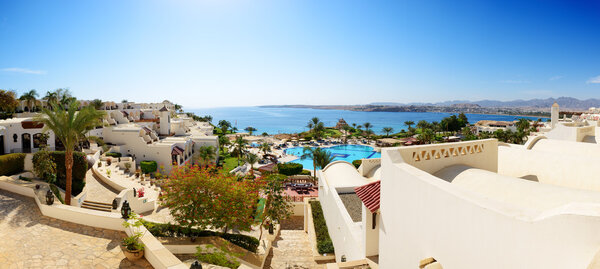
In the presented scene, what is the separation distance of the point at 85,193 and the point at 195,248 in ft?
34.0

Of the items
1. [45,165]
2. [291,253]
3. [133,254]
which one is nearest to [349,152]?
[291,253]

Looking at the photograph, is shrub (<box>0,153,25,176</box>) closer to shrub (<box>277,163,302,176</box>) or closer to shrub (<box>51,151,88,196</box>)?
shrub (<box>51,151,88,196</box>)

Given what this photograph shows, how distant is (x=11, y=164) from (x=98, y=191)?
457 centimetres

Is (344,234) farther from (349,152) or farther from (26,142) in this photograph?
(349,152)

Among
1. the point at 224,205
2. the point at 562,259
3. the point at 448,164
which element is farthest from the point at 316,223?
the point at 562,259

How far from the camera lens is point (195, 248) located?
425 inches

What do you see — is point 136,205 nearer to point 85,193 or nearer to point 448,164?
point 85,193

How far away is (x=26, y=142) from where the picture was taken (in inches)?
846

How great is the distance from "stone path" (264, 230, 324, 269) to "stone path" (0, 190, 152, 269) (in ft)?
20.3

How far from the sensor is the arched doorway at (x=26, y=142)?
2117 cm

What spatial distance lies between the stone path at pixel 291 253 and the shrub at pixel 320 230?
751mm

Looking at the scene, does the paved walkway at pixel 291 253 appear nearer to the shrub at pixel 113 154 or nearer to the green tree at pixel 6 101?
the shrub at pixel 113 154

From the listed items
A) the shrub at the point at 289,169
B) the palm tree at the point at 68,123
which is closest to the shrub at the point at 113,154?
the palm tree at the point at 68,123

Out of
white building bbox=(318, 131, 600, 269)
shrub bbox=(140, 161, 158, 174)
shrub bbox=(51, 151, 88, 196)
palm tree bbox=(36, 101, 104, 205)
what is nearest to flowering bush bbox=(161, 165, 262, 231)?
white building bbox=(318, 131, 600, 269)
